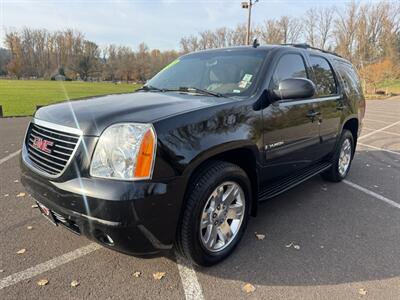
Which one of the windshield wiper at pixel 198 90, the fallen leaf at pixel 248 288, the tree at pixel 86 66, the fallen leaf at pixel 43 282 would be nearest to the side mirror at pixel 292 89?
the windshield wiper at pixel 198 90

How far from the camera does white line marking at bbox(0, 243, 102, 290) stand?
2684mm

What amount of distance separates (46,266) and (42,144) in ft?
3.55

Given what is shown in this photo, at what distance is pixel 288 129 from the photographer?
3553mm

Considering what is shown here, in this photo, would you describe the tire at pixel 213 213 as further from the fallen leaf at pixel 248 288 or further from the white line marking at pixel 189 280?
the fallen leaf at pixel 248 288

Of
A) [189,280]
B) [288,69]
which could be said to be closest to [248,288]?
[189,280]

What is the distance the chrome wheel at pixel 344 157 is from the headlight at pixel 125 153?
3933 mm

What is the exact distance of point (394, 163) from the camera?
22.3ft

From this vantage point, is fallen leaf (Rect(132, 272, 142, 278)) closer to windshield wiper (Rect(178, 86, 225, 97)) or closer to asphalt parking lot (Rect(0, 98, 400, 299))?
asphalt parking lot (Rect(0, 98, 400, 299))

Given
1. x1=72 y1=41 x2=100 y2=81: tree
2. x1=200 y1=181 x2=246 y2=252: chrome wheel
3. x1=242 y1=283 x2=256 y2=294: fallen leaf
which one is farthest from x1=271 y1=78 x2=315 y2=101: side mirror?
x1=72 y1=41 x2=100 y2=81: tree

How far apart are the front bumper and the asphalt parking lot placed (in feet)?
1.55

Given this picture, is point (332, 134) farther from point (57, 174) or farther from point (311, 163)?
point (57, 174)

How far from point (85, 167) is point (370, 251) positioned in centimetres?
280

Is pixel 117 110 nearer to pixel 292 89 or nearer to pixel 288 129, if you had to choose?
pixel 292 89

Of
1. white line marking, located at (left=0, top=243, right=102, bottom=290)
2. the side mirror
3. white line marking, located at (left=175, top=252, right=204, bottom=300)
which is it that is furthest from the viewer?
the side mirror
